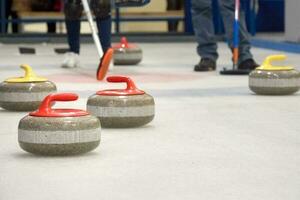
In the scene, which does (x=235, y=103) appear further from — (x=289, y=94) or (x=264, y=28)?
(x=264, y=28)

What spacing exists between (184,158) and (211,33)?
12.5 ft

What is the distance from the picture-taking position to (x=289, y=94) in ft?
15.2

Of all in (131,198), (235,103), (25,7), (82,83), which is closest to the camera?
(131,198)

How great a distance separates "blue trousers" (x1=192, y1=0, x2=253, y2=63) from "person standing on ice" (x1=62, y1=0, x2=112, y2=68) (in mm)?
706

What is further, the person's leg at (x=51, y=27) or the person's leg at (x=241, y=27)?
the person's leg at (x=51, y=27)

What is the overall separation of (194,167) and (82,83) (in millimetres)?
2939

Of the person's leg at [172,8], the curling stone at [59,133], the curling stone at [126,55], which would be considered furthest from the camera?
the person's leg at [172,8]

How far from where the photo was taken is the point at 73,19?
6430 millimetres

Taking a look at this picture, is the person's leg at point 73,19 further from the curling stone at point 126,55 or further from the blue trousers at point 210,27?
the blue trousers at point 210,27

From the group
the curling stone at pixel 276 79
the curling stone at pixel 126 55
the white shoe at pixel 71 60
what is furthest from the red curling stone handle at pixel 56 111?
the curling stone at pixel 126 55

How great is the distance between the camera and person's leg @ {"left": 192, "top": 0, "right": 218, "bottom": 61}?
6.32 metres

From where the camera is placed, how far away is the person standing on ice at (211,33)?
6.16 meters

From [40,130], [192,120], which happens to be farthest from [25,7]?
[40,130]

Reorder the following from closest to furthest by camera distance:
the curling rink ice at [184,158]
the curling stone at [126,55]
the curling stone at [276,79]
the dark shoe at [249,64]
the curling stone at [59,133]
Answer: the curling rink ice at [184,158] < the curling stone at [59,133] < the curling stone at [276,79] < the dark shoe at [249,64] < the curling stone at [126,55]
